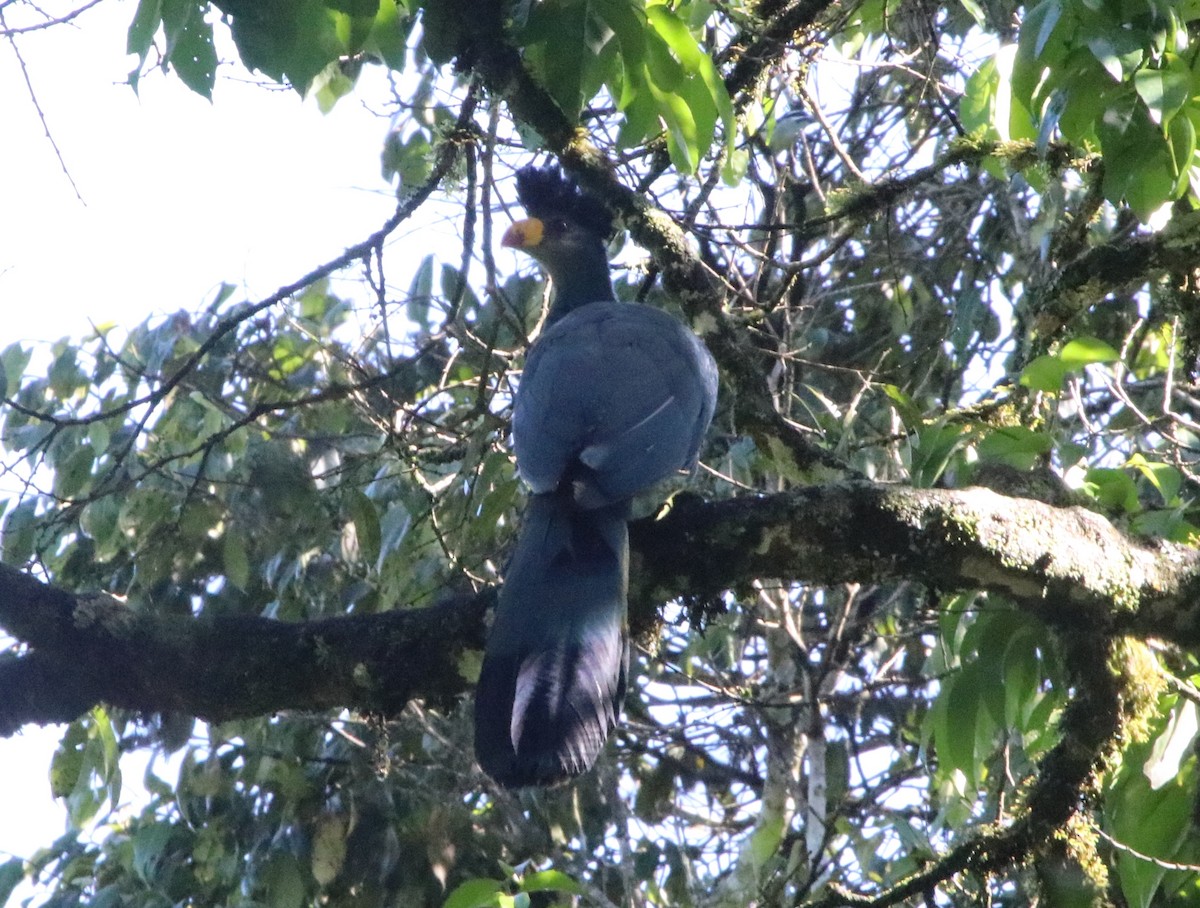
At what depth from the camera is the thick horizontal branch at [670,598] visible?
2.22m

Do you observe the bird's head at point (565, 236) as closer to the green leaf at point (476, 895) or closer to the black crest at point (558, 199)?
the black crest at point (558, 199)

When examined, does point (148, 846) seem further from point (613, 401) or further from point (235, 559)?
point (613, 401)

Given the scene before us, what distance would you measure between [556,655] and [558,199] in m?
2.38

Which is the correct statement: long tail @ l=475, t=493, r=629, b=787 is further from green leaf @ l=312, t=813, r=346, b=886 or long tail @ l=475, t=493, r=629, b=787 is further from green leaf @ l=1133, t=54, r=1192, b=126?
green leaf @ l=312, t=813, r=346, b=886

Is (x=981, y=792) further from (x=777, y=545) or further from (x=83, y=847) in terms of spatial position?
(x=83, y=847)

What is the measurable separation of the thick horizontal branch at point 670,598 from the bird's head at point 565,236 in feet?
5.87

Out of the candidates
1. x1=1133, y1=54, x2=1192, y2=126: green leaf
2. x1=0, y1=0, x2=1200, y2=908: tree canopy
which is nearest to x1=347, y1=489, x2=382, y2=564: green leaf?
x1=0, y1=0, x2=1200, y2=908: tree canopy

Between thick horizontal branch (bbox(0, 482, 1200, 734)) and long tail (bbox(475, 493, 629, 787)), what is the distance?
98 mm

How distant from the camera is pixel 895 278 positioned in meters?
4.20

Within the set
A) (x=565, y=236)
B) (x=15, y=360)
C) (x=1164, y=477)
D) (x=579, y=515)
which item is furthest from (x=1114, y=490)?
(x=15, y=360)

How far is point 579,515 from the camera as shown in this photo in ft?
8.42

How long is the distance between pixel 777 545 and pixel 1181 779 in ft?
2.85

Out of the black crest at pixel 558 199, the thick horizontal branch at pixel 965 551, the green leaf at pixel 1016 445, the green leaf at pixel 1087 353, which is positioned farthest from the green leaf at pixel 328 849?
the green leaf at pixel 1087 353

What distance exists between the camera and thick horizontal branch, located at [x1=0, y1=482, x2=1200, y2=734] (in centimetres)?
222
